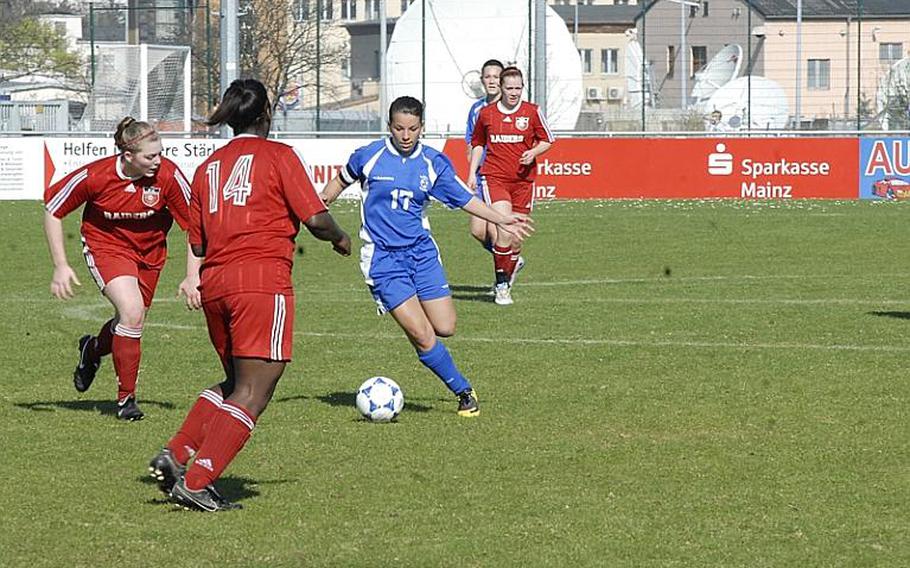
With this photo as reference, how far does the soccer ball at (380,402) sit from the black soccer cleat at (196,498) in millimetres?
2231

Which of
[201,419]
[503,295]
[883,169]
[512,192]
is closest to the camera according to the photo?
[201,419]

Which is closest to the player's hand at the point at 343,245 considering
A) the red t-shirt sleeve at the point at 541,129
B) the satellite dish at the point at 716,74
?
the red t-shirt sleeve at the point at 541,129

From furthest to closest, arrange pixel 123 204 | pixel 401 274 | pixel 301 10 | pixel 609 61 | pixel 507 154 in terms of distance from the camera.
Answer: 1. pixel 609 61
2. pixel 301 10
3. pixel 507 154
4. pixel 401 274
5. pixel 123 204

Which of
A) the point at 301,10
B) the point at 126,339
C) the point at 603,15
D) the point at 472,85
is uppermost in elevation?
the point at 603,15

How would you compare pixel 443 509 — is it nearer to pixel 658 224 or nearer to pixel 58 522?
pixel 58 522

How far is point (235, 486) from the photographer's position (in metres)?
7.16

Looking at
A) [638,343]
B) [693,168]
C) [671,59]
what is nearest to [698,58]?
[671,59]

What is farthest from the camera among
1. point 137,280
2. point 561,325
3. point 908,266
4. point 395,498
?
point 908,266

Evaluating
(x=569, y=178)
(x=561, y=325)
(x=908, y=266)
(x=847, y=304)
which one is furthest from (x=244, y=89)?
(x=569, y=178)

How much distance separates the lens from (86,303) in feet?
50.3

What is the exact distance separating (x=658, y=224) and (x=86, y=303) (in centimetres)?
1129

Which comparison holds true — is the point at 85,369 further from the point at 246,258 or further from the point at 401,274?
the point at 246,258

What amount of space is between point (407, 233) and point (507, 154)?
5710 mm

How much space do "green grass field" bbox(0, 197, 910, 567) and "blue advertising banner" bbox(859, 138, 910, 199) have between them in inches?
547
